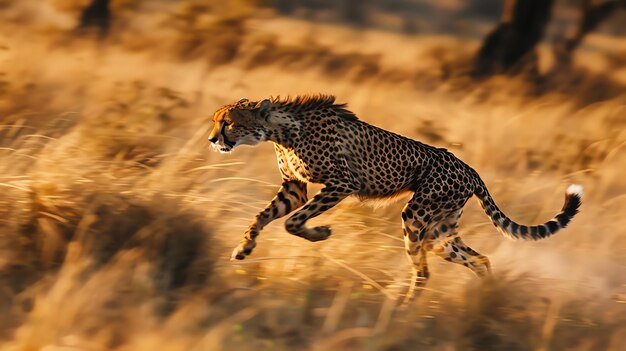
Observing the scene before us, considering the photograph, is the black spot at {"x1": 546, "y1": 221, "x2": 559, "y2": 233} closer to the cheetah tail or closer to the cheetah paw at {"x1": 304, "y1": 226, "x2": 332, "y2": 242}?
the cheetah tail

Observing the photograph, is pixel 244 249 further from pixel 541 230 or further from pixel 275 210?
pixel 541 230

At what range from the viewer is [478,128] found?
36.0 feet

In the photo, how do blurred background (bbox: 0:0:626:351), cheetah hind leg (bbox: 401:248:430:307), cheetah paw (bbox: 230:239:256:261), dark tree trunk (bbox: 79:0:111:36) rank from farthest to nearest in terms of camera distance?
1. dark tree trunk (bbox: 79:0:111:36)
2. cheetah hind leg (bbox: 401:248:430:307)
3. cheetah paw (bbox: 230:239:256:261)
4. blurred background (bbox: 0:0:626:351)

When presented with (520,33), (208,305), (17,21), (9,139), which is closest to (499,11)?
(520,33)

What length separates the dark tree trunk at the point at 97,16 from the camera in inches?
550

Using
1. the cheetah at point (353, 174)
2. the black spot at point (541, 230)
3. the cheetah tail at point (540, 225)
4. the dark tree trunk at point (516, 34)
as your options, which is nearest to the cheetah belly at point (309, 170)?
the cheetah at point (353, 174)

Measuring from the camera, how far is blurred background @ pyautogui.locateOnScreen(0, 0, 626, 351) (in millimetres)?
6902

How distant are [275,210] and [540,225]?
1.53 m

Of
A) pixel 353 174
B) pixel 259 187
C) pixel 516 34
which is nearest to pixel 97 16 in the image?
pixel 516 34

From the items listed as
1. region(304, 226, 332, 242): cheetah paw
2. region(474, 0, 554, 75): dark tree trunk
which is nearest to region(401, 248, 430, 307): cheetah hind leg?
region(304, 226, 332, 242): cheetah paw

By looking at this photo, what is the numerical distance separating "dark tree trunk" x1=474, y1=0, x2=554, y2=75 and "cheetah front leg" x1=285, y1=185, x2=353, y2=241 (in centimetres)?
697

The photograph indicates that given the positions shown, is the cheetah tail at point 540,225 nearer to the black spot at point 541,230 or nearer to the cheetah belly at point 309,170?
the black spot at point 541,230

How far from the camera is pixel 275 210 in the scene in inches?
289

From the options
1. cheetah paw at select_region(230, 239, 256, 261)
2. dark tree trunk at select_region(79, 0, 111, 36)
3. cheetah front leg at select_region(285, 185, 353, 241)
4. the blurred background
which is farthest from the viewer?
dark tree trunk at select_region(79, 0, 111, 36)
